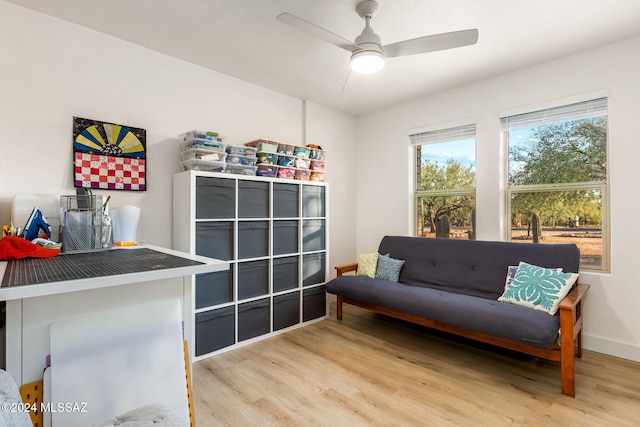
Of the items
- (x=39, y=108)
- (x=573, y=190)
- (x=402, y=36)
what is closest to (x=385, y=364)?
(x=573, y=190)

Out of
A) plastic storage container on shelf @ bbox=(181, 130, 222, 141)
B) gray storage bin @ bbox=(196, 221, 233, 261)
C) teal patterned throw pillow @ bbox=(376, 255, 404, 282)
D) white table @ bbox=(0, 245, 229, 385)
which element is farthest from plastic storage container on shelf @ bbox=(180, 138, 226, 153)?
teal patterned throw pillow @ bbox=(376, 255, 404, 282)

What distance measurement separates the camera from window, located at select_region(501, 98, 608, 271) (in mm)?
2771

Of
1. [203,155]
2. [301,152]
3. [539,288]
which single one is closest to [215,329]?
[203,155]

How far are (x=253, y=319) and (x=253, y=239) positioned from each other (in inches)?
29.1

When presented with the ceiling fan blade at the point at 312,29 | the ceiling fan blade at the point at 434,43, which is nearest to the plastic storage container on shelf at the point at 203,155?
the ceiling fan blade at the point at 312,29

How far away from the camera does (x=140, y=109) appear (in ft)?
8.77

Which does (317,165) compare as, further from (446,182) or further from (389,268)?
(446,182)

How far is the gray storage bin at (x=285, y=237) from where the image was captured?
3184 millimetres

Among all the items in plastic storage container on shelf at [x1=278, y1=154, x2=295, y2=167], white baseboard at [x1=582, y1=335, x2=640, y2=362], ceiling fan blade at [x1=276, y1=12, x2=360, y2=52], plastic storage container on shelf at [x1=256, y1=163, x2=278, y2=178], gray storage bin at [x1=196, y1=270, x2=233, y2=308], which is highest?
ceiling fan blade at [x1=276, y1=12, x2=360, y2=52]

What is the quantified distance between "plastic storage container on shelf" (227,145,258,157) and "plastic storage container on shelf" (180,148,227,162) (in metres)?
0.12

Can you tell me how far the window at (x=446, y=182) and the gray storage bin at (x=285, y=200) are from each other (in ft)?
5.25

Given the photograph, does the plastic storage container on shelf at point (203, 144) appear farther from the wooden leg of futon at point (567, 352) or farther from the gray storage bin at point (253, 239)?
the wooden leg of futon at point (567, 352)

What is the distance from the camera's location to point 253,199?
9.83 ft

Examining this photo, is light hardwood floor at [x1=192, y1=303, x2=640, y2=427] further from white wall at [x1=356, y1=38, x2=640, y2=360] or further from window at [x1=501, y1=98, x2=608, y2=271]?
window at [x1=501, y1=98, x2=608, y2=271]
